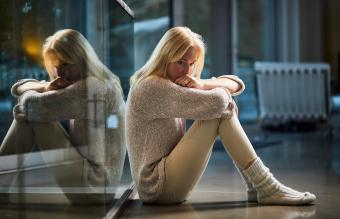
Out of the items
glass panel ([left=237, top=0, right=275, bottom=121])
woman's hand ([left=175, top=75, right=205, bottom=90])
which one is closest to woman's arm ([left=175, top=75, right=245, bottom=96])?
woman's hand ([left=175, top=75, right=205, bottom=90])

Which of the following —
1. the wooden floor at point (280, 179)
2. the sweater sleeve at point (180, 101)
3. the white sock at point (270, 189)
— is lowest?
the wooden floor at point (280, 179)

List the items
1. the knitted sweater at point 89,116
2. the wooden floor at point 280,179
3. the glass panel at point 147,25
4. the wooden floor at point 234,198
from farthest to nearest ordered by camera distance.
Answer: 1. the glass panel at point 147,25
2. the wooden floor at point 280,179
3. the wooden floor at point 234,198
4. the knitted sweater at point 89,116

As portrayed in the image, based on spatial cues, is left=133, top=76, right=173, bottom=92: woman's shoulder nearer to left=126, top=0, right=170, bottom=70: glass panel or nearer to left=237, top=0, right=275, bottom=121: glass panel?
left=126, top=0, right=170, bottom=70: glass panel

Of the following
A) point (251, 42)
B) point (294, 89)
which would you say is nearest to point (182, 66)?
point (294, 89)

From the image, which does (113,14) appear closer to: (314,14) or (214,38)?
(214,38)

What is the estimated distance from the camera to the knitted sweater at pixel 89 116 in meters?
1.53

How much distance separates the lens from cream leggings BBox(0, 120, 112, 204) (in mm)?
1395

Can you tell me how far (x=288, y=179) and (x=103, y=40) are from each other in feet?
5.20

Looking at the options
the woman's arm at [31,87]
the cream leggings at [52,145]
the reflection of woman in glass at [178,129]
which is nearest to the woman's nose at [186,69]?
the reflection of woman in glass at [178,129]

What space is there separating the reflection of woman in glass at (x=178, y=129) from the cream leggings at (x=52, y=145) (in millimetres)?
423

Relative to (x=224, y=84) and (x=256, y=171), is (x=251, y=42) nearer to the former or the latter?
(x=224, y=84)

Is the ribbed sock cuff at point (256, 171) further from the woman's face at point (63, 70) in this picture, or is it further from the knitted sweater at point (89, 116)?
the woman's face at point (63, 70)

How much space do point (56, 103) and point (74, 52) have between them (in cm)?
20

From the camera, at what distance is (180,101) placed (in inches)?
92.9
